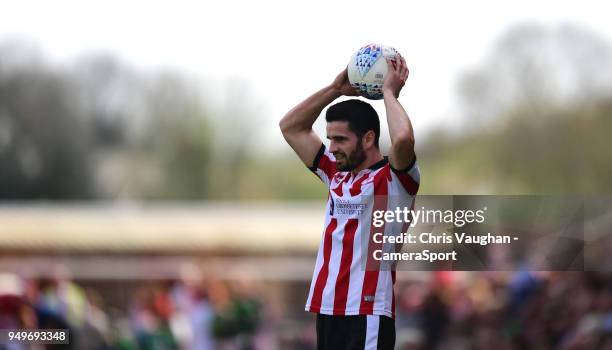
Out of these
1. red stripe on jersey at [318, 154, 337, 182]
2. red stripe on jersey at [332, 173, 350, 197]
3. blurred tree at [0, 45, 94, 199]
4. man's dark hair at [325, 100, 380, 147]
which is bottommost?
red stripe on jersey at [332, 173, 350, 197]

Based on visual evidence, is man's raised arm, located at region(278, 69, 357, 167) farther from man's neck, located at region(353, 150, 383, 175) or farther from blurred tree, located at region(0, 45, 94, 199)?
blurred tree, located at region(0, 45, 94, 199)

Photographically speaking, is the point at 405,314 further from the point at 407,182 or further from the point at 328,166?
the point at 407,182

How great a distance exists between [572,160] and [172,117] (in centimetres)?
3283

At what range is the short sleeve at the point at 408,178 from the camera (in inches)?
264

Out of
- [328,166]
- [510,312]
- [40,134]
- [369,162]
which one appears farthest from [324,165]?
[40,134]

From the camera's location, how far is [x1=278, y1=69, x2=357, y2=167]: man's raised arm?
7223 millimetres

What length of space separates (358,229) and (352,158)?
0.39 meters

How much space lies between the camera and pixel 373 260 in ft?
22.3

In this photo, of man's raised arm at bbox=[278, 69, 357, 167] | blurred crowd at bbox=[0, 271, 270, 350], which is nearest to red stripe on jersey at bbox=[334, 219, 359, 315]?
man's raised arm at bbox=[278, 69, 357, 167]

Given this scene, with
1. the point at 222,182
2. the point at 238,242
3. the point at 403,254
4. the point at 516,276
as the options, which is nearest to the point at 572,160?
the point at 238,242

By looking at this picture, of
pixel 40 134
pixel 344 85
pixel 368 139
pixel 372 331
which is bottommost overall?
pixel 372 331

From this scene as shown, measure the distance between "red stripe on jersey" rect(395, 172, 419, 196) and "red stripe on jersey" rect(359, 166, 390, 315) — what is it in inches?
3.3

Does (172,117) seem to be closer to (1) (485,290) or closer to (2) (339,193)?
(1) (485,290)

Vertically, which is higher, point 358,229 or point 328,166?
point 328,166
